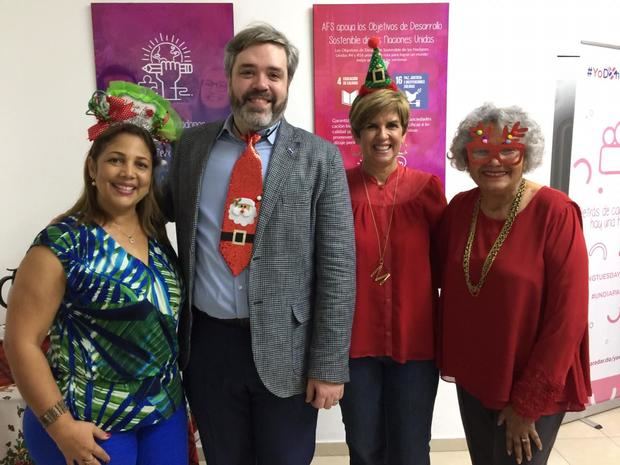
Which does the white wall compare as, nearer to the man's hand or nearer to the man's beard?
the man's beard

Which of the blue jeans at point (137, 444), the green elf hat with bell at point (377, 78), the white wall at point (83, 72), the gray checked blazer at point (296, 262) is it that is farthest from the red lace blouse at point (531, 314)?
the white wall at point (83, 72)

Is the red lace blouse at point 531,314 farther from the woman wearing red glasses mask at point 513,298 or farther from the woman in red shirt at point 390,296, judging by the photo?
the woman in red shirt at point 390,296

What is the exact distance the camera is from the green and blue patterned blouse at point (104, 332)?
46.9 inches

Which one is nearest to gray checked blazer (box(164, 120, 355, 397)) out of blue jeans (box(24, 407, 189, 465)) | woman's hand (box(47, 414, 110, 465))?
blue jeans (box(24, 407, 189, 465))

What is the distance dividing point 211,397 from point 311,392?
33 centimetres

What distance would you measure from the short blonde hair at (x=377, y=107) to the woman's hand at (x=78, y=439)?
1.21 m

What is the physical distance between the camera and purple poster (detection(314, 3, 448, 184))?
2.31 m

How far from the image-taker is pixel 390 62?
→ 7.75 ft

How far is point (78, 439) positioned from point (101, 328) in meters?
0.28

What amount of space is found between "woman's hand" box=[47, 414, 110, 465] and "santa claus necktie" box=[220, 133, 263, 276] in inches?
22.0

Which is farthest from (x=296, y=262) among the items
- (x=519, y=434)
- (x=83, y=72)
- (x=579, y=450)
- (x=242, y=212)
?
(x=579, y=450)

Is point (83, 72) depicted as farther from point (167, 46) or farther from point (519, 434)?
point (519, 434)

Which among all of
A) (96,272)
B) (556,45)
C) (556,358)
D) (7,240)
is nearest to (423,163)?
(556,45)

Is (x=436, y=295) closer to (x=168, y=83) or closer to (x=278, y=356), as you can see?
(x=278, y=356)
